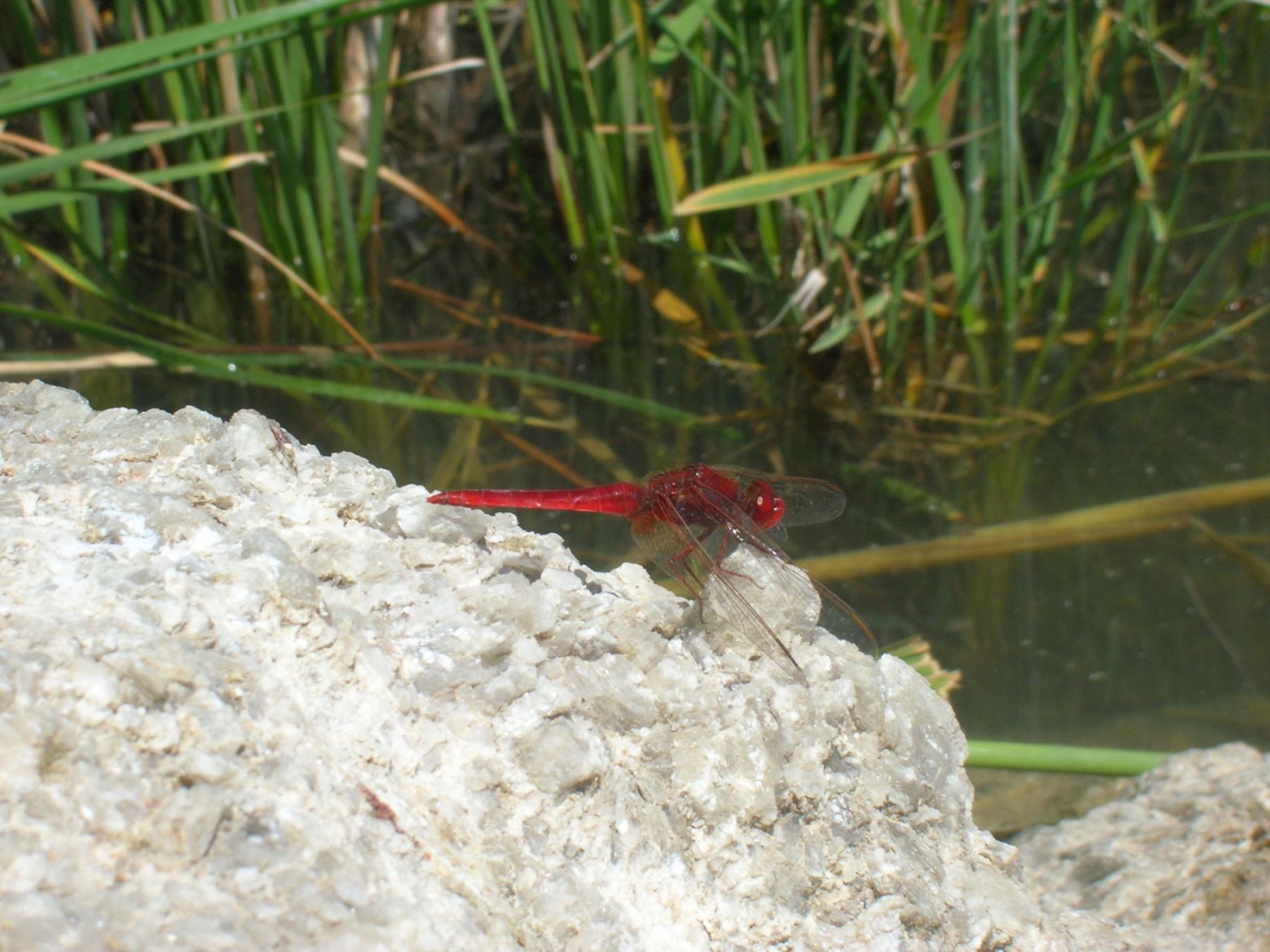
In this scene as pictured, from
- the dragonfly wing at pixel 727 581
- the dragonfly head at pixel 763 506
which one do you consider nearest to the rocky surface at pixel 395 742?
the dragonfly wing at pixel 727 581

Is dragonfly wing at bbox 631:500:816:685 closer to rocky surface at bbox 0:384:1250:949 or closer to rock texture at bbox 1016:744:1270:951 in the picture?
rocky surface at bbox 0:384:1250:949

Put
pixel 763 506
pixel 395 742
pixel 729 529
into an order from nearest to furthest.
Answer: pixel 395 742
pixel 729 529
pixel 763 506

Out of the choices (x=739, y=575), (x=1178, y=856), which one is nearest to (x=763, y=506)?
(x=739, y=575)

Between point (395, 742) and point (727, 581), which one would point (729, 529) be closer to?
point (727, 581)

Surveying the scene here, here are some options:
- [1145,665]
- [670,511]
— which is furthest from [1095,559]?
[670,511]

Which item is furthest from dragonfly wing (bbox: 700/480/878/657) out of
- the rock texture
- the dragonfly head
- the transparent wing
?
the rock texture

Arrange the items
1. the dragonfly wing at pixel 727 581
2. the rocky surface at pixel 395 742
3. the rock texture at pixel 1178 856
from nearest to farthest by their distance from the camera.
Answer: the rocky surface at pixel 395 742
the dragonfly wing at pixel 727 581
the rock texture at pixel 1178 856

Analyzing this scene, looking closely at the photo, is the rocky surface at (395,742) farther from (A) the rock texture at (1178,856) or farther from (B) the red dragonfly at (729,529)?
(A) the rock texture at (1178,856)
